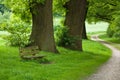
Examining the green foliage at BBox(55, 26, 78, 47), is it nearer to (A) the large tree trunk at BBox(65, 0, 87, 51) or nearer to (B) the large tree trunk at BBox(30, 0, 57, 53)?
(A) the large tree trunk at BBox(65, 0, 87, 51)

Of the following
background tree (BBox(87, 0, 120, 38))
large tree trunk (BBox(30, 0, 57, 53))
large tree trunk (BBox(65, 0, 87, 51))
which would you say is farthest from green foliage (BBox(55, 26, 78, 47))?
background tree (BBox(87, 0, 120, 38))

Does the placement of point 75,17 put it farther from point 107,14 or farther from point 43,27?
point 107,14

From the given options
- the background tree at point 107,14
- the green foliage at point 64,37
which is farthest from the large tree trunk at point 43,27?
the background tree at point 107,14

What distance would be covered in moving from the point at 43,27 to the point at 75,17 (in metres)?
6.60

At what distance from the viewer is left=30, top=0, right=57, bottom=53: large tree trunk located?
2517 centimetres

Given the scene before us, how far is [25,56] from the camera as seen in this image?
2012 cm

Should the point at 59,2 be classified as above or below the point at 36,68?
above

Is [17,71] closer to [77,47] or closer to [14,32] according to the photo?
[14,32]

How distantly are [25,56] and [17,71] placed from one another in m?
4.76

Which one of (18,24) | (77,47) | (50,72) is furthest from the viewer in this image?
(77,47)

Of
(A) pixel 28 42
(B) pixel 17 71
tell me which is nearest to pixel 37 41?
(A) pixel 28 42

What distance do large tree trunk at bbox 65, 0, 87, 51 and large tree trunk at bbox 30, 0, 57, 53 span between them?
19.8ft

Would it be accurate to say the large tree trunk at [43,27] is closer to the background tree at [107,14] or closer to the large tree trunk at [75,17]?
the large tree trunk at [75,17]

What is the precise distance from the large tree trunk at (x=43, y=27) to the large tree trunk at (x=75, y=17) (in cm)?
605
